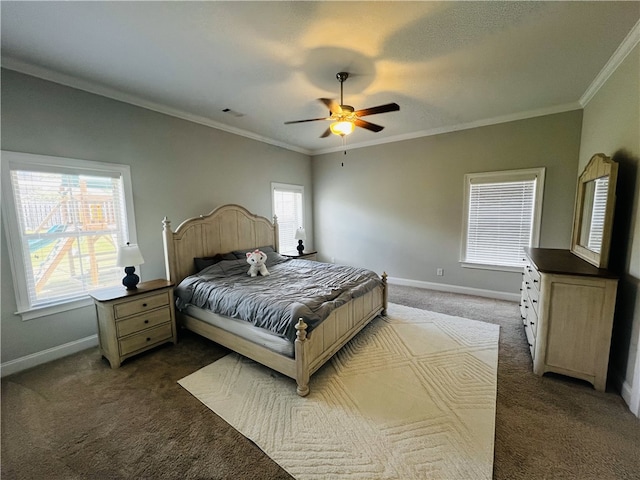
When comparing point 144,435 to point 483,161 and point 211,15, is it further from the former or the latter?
point 483,161

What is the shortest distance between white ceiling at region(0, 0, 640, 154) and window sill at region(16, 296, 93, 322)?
7.54 ft

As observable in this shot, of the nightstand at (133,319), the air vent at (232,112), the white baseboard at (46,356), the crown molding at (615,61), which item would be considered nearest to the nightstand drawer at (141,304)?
the nightstand at (133,319)

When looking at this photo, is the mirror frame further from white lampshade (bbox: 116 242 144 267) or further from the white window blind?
white lampshade (bbox: 116 242 144 267)

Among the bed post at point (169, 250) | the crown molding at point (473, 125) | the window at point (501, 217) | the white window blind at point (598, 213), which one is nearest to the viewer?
the white window blind at point (598, 213)

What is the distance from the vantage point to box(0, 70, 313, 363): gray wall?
2.41 meters

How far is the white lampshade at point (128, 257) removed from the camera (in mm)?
2602

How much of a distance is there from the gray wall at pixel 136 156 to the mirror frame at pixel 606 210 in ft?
14.7

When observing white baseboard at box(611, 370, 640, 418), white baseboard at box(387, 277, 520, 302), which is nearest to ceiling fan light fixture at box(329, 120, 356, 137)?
white baseboard at box(611, 370, 640, 418)

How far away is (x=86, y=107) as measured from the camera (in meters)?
2.77

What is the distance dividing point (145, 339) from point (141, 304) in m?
0.37

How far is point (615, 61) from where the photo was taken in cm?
235

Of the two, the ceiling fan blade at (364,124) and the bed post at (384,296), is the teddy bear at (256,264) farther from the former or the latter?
the ceiling fan blade at (364,124)

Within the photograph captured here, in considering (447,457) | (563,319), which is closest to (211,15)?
(447,457)

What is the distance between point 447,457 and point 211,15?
3.34 meters
